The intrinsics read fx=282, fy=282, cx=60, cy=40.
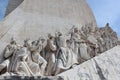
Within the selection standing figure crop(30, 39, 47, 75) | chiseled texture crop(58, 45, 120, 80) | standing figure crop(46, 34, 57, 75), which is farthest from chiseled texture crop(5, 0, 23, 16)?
chiseled texture crop(58, 45, 120, 80)

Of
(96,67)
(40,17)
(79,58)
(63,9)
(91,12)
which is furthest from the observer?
(91,12)

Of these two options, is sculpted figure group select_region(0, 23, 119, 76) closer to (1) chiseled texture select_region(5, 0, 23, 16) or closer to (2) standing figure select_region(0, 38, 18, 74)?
(2) standing figure select_region(0, 38, 18, 74)

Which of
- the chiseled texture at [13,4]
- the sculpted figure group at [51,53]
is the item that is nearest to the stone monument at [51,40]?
the sculpted figure group at [51,53]

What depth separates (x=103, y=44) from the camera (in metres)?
8.27

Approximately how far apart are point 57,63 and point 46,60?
0.33 meters

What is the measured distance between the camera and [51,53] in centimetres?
716

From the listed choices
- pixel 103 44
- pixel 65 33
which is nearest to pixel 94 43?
pixel 103 44

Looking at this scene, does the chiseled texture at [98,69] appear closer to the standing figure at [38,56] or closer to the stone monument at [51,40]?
the stone monument at [51,40]

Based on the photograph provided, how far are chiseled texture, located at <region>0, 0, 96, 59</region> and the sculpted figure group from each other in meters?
0.54

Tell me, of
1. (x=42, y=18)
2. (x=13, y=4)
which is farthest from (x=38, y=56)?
(x=13, y=4)

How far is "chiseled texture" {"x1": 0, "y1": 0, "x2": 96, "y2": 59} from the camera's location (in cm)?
788

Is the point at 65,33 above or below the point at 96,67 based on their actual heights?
above

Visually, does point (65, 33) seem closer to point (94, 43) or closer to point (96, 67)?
point (94, 43)

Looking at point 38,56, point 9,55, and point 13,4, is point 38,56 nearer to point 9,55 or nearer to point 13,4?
point 9,55
